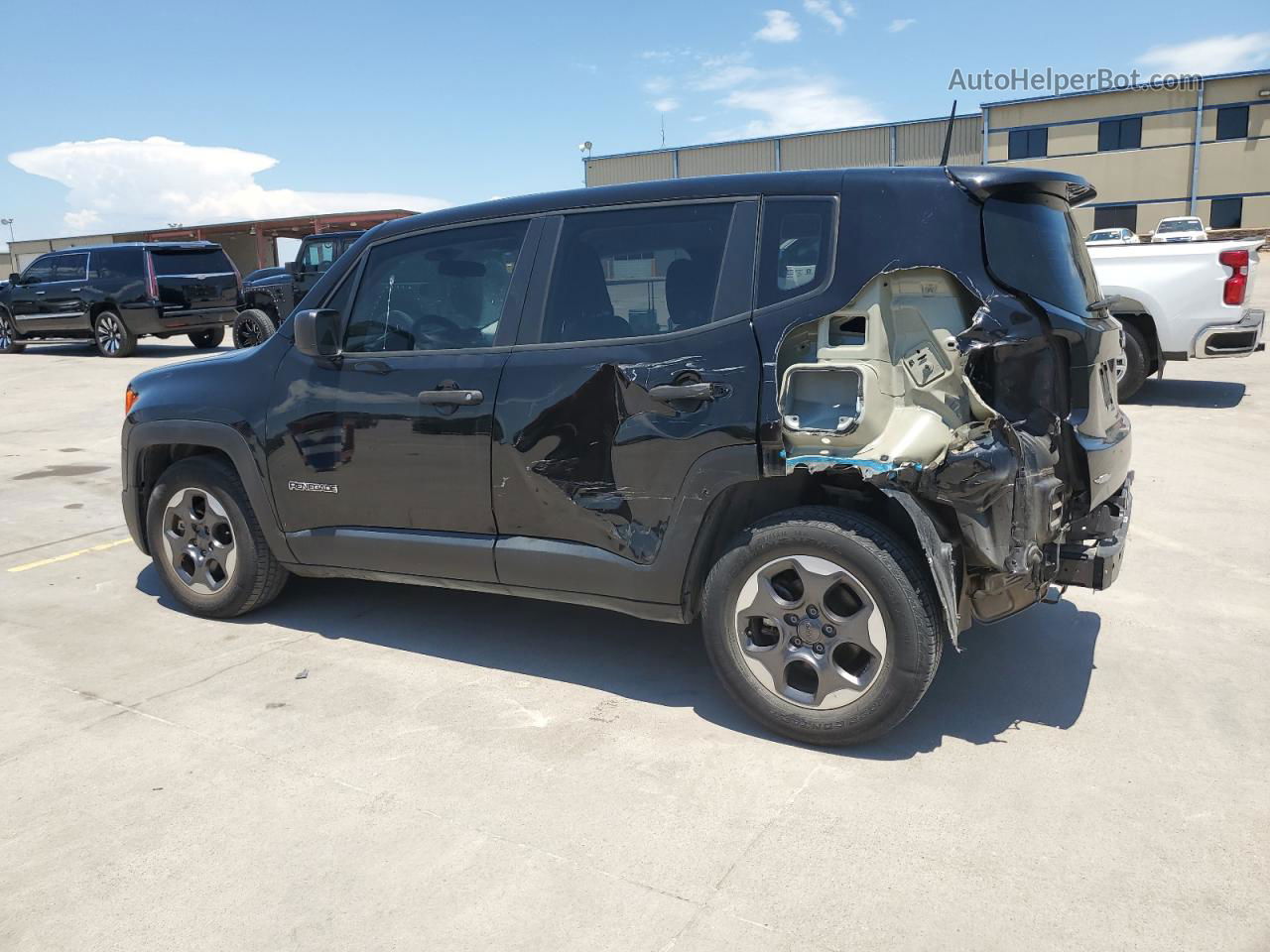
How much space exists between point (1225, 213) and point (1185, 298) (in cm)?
4033

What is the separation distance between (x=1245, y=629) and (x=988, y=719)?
164cm

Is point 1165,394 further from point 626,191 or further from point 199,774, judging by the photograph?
point 199,774

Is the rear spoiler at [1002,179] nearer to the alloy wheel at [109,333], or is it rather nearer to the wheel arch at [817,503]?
the wheel arch at [817,503]

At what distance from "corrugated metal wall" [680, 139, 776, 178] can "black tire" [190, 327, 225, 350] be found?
34205mm

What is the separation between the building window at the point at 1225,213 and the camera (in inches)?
1670

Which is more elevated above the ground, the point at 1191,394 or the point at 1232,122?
the point at 1232,122

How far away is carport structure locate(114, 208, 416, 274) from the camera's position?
40.5 metres

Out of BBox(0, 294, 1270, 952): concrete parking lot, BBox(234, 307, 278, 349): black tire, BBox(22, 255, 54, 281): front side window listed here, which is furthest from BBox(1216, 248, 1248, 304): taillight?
BBox(22, 255, 54, 281): front side window

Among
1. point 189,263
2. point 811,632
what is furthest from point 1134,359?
point 189,263

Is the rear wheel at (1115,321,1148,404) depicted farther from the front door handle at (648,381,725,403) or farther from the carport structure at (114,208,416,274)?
the carport structure at (114,208,416,274)

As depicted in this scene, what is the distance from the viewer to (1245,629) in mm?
4320

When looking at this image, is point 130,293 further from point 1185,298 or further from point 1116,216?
point 1116,216

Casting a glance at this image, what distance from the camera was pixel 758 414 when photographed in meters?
3.24

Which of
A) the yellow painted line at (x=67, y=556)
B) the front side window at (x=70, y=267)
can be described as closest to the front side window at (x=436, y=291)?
the yellow painted line at (x=67, y=556)
